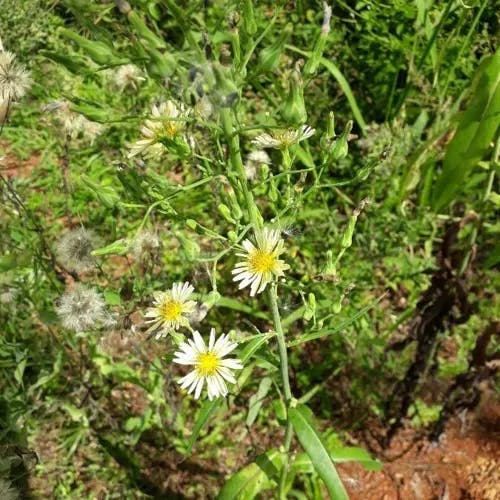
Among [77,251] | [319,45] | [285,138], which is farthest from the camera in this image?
[77,251]

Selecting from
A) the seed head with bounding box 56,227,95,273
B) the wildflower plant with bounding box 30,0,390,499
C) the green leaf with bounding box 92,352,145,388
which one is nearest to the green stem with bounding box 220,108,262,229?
the wildflower plant with bounding box 30,0,390,499

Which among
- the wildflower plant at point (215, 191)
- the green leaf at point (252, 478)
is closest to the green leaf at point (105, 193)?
the wildflower plant at point (215, 191)

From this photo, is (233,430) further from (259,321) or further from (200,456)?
(259,321)

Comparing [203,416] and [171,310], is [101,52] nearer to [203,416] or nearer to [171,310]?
[171,310]

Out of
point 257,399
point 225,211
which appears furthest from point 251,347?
point 257,399

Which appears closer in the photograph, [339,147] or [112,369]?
[339,147]

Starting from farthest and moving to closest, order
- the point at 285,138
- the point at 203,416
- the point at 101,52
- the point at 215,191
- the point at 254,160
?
1. the point at 254,160
2. the point at 215,191
3. the point at 203,416
4. the point at 285,138
5. the point at 101,52

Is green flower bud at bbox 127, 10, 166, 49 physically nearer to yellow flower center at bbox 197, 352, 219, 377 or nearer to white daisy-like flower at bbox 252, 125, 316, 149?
white daisy-like flower at bbox 252, 125, 316, 149
